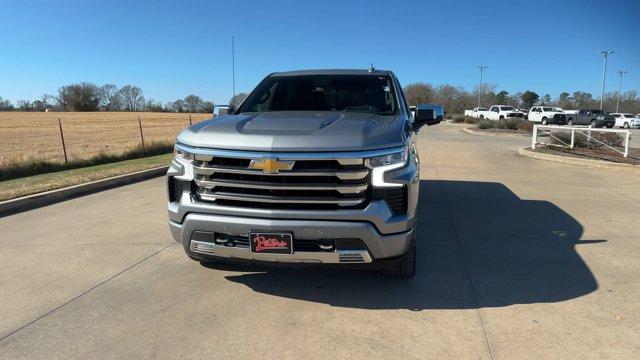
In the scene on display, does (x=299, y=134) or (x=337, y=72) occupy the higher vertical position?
(x=337, y=72)

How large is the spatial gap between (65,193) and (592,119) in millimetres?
43452

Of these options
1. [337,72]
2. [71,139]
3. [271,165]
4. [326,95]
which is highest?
[337,72]

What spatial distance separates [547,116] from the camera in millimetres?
43062

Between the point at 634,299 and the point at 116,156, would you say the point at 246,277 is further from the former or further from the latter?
the point at 116,156

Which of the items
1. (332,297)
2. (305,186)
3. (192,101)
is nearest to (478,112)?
(332,297)

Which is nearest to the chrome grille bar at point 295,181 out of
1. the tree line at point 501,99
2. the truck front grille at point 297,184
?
the truck front grille at point 297,184

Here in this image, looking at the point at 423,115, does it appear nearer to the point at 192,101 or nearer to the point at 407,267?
the point at 407,267

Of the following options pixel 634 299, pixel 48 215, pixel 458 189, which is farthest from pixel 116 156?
pixel 634 299

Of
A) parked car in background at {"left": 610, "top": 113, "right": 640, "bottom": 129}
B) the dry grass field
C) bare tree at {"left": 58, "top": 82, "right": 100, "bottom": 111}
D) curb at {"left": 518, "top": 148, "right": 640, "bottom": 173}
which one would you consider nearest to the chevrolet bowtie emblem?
the dry grass field

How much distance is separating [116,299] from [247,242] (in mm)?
1338

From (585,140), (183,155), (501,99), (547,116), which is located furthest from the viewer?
(501,99)

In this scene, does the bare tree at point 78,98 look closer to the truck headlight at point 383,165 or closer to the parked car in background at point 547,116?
the parked car in background at point 547,116

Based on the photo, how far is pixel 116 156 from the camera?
14922 mm

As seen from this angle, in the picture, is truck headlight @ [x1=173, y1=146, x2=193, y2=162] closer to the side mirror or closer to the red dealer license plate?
the red dealer license plate
